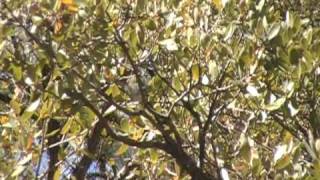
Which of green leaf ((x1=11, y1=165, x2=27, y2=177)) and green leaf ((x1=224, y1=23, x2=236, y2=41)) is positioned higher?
green leaf ((x1=224, y1=23, x2=236, y2=41))

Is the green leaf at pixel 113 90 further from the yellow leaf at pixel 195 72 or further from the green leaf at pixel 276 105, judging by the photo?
the green leaf at pixel 276 105

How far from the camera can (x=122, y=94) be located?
7.06 ft

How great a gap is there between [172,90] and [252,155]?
1.54 ft

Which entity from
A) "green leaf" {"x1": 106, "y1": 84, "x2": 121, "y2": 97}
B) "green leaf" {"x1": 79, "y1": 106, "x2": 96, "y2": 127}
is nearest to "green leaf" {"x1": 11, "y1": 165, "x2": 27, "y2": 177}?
"green leaf" {"x1": 79, "y1": 106, "x2": 96, "y2": 127}

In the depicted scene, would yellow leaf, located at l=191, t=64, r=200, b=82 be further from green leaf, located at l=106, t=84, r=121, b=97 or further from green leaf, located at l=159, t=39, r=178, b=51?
green leaf, located at l=106, t=84, r=121, b=97

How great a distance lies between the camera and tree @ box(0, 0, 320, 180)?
5.91 ft

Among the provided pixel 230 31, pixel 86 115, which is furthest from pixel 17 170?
pixel 230 31

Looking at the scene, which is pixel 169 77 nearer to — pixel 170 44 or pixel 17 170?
pixel 170 44

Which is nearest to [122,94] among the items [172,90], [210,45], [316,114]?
[172,90]

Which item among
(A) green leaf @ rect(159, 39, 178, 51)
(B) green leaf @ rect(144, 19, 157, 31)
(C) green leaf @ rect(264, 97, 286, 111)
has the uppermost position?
(B) green leaf @ rect(144, 19, 157, 31)

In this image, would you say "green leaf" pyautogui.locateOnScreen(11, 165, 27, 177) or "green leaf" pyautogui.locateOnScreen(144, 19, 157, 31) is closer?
"green leaf" pyautogui.locateOnScreen(11, 165, 27, 177)

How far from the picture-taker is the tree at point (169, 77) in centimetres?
180

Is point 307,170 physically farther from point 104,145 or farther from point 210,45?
point 104,145

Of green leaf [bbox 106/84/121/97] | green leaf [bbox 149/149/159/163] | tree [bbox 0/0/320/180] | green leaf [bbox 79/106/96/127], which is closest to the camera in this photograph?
tree [bbox 0/0/320/180]
